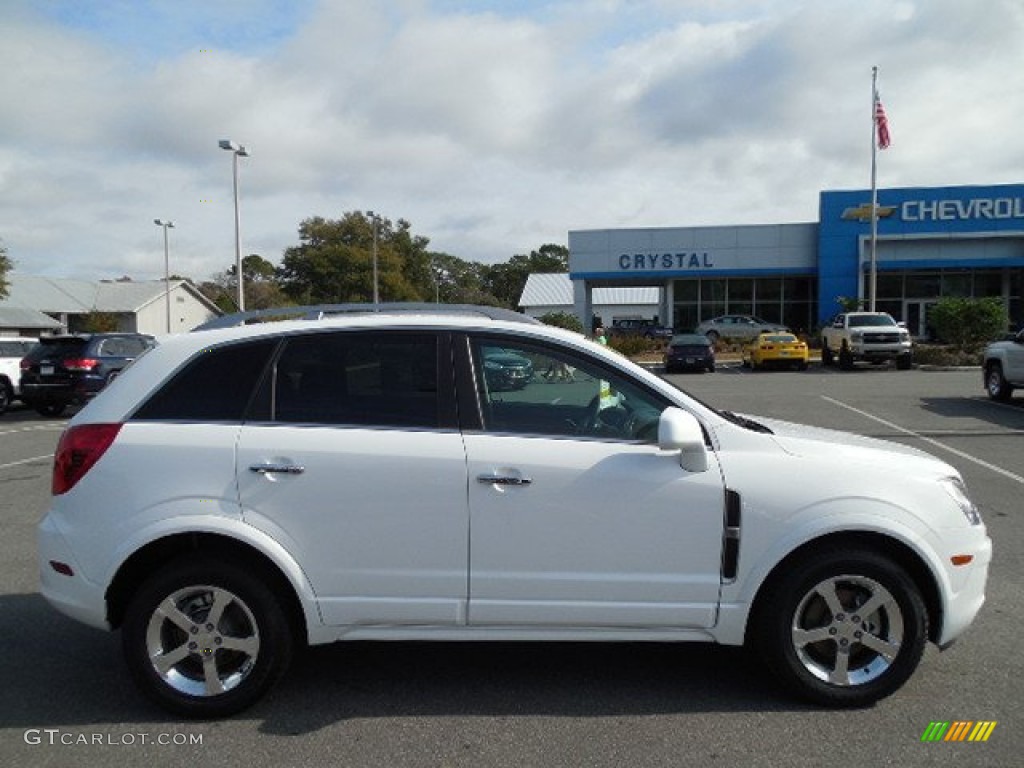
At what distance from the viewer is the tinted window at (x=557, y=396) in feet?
12.0

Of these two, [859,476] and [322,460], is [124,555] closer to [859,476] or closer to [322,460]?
[322,460]

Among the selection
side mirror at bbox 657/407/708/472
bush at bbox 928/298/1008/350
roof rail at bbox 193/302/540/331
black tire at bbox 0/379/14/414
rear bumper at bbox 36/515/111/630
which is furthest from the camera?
bush at bbox 928/298/1008/350

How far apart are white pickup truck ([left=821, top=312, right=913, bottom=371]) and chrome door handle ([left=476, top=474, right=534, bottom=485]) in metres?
25.8

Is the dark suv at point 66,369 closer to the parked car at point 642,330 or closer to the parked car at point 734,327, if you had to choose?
the parked car at point 642,330

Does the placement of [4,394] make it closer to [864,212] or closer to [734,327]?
[734,327]

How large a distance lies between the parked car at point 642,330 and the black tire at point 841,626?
3612 cm

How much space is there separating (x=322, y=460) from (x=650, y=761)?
183 centimetres

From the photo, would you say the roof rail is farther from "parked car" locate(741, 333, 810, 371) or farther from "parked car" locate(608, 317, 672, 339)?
"parked car" locate(608, 317, 672, 339)

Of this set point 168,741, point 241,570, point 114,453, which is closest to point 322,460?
point 241,570

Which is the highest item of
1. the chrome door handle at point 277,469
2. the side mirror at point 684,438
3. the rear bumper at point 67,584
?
the side mirror at point 684,438

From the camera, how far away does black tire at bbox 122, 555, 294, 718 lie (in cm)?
350

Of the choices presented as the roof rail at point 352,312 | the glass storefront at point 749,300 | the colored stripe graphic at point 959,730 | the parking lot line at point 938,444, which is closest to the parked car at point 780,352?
the parking lot line at point 938,444

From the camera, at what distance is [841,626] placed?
140 inches

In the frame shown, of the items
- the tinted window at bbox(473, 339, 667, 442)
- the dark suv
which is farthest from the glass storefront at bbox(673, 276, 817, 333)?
the tinted window at bbox(473, 339, 667, 442)
